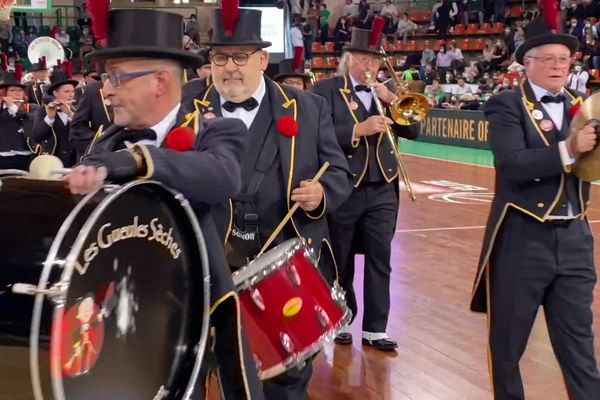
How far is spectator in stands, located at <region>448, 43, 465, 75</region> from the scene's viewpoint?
24.5m

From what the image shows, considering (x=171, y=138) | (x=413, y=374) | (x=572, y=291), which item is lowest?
(x=413, y=374)

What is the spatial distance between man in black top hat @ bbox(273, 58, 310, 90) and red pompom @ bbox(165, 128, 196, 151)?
4717 mm

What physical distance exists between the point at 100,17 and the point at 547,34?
2.16 m

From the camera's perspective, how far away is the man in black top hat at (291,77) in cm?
738

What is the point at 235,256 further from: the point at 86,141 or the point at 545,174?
the point at 86,141

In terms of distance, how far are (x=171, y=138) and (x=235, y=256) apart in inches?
52.2

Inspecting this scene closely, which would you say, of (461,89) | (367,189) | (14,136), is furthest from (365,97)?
(461,89)

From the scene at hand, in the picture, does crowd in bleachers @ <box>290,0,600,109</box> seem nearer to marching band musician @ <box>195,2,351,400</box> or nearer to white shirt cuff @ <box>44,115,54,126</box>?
white shirt cuff @ <box>44,115,54,126</box>

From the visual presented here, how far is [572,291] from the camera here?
13.1 feet

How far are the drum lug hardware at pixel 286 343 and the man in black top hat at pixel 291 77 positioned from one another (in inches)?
165

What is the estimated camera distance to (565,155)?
3848 mm

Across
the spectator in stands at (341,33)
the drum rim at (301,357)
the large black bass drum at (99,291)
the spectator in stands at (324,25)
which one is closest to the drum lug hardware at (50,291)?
the large black bass drum at (99,291)

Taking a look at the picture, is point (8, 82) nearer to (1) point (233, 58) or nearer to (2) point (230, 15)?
(1) point (233, 58)

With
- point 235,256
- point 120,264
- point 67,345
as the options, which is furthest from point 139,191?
point 235,256
